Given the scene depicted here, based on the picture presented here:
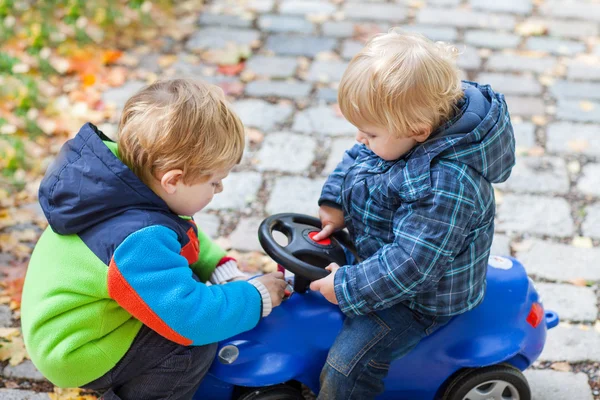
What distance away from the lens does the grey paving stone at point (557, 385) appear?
2.76 metres

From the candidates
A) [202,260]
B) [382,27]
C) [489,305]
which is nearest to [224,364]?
[202,260]

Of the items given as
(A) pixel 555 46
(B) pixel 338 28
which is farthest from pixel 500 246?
(B) pixel 338 28

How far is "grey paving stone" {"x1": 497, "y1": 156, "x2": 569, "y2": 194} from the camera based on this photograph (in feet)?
12.5

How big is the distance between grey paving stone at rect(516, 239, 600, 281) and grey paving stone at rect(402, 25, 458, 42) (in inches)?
79.7

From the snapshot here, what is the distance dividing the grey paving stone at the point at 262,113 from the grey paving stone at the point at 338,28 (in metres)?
1.01

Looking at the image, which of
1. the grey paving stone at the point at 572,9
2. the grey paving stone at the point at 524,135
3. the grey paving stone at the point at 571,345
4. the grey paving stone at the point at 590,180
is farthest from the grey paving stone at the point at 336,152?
the grey paving stone at the point at 572,9

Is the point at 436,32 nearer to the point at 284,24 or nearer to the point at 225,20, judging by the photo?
the point at 284,24

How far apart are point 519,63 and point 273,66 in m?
1.58

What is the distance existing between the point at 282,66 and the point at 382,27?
2.94 feet

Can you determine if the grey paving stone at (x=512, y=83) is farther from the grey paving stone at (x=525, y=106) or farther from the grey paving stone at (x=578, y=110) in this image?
the grey paving stone at (x=578, y=110)

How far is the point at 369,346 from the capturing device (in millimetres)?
2342

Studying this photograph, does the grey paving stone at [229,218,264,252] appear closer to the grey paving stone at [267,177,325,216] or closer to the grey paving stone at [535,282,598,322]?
the grey paving stone at [267,177,325,216]

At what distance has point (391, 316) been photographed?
7.77 feet

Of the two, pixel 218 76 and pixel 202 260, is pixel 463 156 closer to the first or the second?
pixel 202 260
